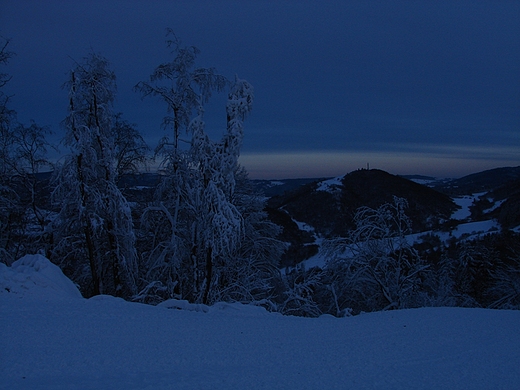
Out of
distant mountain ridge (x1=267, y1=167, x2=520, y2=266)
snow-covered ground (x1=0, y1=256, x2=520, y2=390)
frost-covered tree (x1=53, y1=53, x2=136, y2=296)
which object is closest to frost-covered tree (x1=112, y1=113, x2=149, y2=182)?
frost-covered tree (x1=53, y1=53, x2=136, y2=296)

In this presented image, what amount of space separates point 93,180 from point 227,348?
804cm

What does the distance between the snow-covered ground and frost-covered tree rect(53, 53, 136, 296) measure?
3.98 metres

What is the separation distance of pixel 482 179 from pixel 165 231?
605 ft

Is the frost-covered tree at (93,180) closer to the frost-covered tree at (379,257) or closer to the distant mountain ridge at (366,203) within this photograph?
the frost-covered tree at (379,257)

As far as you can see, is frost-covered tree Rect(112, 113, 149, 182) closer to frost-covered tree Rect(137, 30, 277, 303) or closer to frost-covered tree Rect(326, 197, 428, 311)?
frost-covered tree Rect(137, 30, 277, 303)

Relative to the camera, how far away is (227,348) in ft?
13.2

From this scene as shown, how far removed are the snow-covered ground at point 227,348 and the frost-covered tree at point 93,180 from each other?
3975mm

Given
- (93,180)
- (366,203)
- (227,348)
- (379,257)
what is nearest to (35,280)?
(227,348)

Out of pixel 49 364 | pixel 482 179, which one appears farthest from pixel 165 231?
pixel 482 179

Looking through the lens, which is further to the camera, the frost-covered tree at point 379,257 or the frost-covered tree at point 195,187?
the frost-covered tree at point 379,257

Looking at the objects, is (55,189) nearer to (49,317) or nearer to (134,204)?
(134,204)

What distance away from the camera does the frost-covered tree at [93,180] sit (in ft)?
30.5

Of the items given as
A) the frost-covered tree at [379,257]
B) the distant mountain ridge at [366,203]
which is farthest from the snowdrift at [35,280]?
the distant mountain ridge at [366,203]

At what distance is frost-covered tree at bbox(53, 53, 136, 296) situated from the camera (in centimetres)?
930
